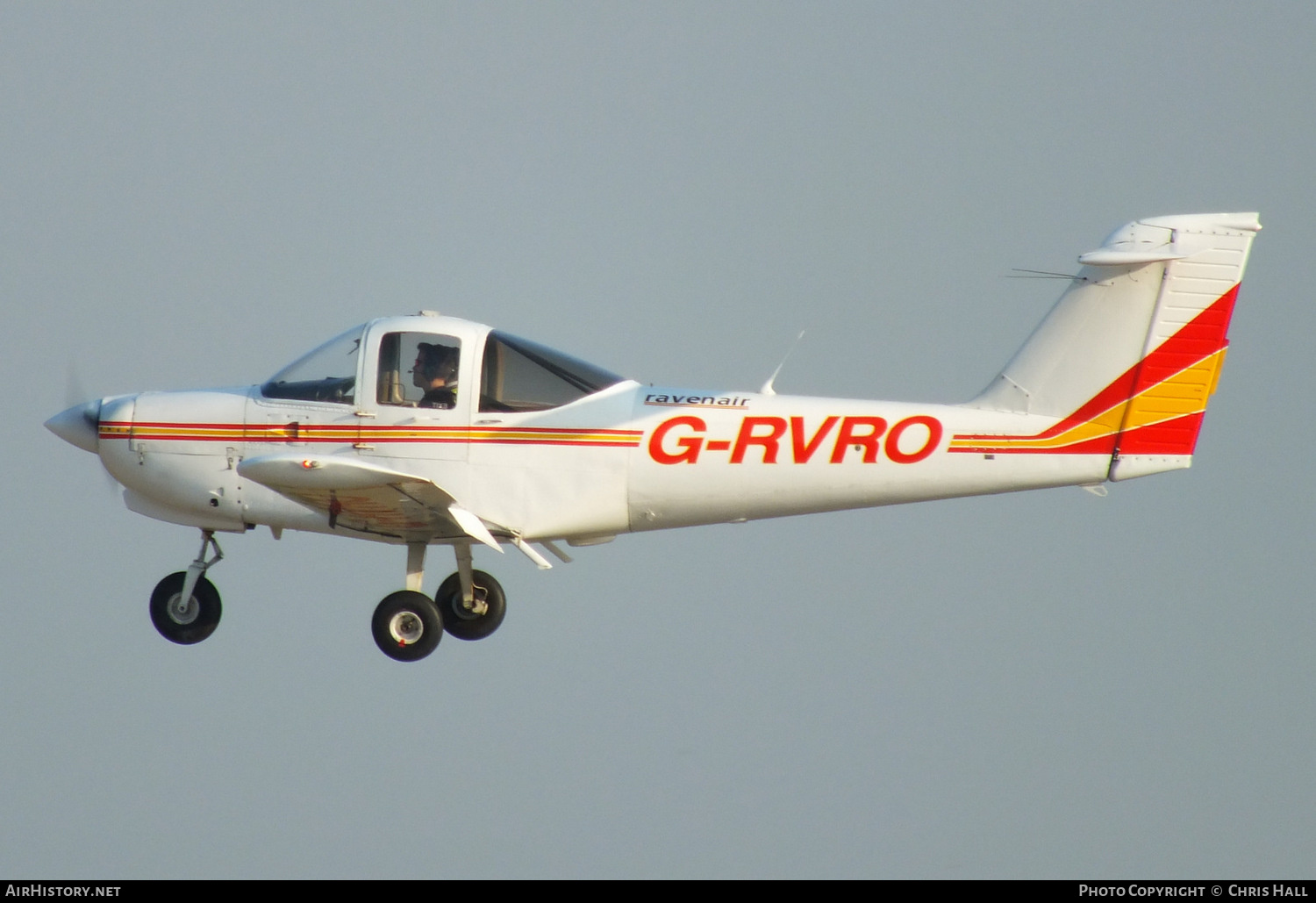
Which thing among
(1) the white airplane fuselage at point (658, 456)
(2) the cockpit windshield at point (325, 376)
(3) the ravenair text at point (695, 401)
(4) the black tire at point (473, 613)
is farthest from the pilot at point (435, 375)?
(4) the black tire at point (473, 613)

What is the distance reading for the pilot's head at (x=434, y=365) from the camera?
15.9 metres

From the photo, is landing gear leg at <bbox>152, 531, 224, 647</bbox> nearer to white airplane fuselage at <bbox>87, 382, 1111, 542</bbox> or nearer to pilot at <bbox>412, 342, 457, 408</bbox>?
white airplane fuselage at <bbox>87, 382, 1111, 542</bbox>

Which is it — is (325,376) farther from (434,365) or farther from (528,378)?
(528,378)

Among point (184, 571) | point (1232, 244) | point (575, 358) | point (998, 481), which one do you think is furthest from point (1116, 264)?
point (184, 571)

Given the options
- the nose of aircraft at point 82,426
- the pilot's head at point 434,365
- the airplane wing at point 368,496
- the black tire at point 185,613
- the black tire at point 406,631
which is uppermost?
the pilot's head at point 434,365

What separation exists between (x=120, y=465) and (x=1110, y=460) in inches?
303

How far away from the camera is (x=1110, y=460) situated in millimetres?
15430

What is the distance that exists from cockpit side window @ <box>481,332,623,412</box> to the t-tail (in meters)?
2.90

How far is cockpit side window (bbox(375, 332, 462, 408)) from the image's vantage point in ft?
52.1

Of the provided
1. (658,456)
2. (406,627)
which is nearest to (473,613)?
(406,627)

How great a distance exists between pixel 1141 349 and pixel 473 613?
5.84m

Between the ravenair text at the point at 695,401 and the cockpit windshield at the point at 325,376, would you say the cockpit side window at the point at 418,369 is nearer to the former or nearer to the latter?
the cockpit windshield at the point at 325,376

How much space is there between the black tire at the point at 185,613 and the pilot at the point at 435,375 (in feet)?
8.38

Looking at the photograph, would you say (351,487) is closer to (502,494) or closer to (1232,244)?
(502,494)
